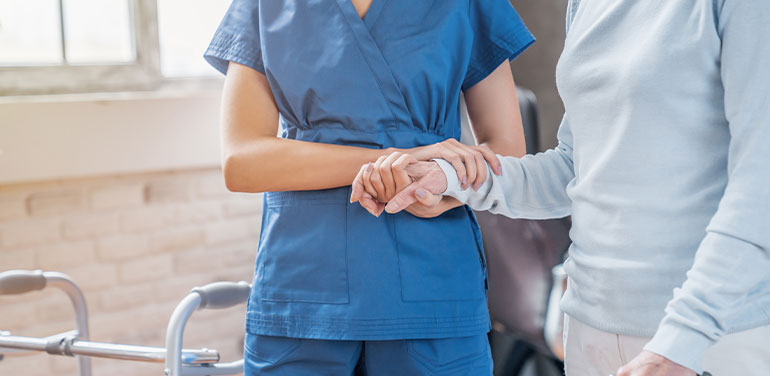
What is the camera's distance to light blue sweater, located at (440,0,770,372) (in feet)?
2.07

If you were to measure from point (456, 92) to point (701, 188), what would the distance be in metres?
0.41

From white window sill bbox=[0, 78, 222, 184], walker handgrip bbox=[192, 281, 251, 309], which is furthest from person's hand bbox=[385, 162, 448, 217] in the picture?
white window sill bbox=[0, 78, 222, 184]

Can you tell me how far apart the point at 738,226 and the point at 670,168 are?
10 cm

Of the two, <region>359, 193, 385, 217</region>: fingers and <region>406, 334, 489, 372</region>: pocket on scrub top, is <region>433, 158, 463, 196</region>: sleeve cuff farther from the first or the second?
<region>406, 334, 489, 372</region>: pocket on scrub top

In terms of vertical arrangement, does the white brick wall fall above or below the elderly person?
below

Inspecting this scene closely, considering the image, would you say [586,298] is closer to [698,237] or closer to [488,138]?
[698,237]

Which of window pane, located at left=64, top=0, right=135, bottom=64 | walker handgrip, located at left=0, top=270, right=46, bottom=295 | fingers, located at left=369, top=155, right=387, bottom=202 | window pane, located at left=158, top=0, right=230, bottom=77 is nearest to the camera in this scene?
fingers, located at left=369, top=155, right=387, bottom=202

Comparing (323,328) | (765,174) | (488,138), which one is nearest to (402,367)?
(323,328)

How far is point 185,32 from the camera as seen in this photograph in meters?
2.43

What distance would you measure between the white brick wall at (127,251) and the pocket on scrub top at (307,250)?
48.3 inches

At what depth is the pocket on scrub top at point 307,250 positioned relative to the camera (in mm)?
962

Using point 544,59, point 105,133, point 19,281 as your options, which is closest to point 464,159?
point 19,281

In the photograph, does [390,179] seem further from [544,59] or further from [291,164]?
[544,59]

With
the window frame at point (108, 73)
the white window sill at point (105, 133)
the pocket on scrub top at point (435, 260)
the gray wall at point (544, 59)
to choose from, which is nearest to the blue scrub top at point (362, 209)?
the pocket on scrub top at point (435, 260)
